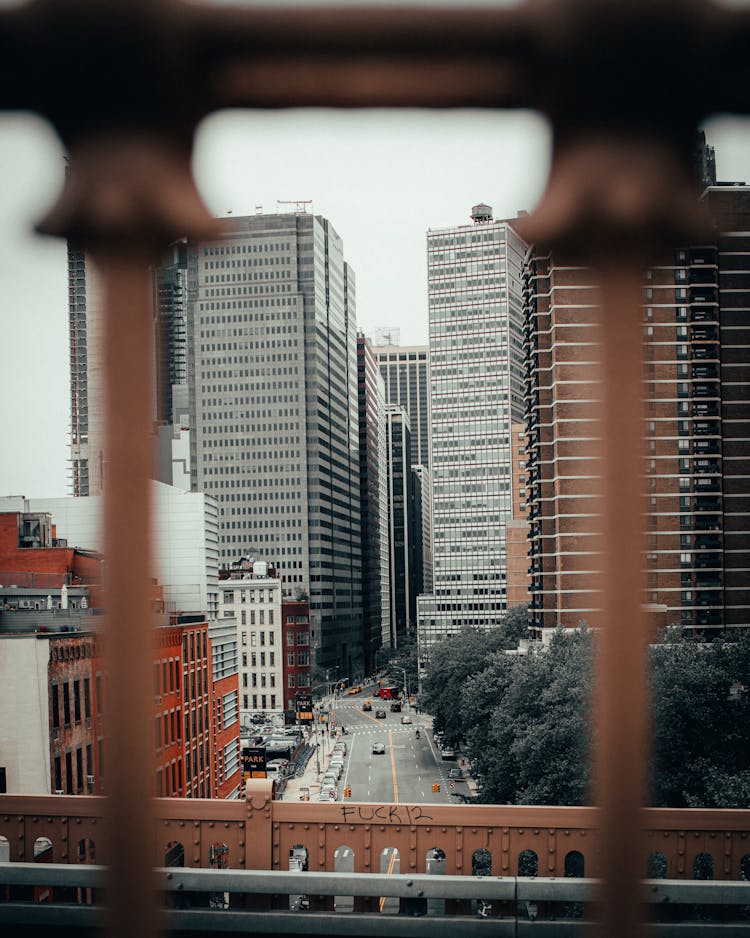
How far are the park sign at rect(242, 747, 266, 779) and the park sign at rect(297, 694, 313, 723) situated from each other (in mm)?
29046

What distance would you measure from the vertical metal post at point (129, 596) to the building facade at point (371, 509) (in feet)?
379

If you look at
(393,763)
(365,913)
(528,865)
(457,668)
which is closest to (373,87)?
(365,913)

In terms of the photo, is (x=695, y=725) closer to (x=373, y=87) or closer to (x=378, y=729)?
(x=373, y=87)

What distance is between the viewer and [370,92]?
8.33ft

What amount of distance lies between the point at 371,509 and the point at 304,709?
5242 centimetres

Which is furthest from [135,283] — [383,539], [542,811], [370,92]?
[383,539]

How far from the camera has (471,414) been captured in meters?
99.9

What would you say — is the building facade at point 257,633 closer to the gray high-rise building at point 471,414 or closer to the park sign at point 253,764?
the gray high-rise building at point 471,414

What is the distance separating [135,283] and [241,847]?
9.81 metres

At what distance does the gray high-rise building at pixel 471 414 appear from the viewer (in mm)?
98000

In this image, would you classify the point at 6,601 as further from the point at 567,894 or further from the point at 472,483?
the point at 472,483

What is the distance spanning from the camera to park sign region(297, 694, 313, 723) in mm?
77312

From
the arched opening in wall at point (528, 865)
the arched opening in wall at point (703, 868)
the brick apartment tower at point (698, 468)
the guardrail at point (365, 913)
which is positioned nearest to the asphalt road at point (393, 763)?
the brick apartment tower at point (698, 468)

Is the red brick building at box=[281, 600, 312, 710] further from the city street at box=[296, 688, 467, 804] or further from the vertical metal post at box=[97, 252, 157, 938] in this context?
the vertical metal post at box=[97, 252, 157, 938]
